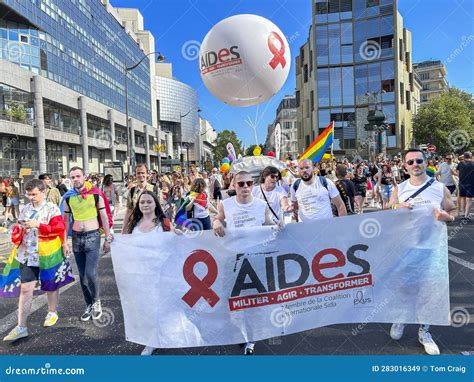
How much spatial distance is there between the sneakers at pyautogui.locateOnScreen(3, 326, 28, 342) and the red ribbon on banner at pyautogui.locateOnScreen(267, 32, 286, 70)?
4493 mm

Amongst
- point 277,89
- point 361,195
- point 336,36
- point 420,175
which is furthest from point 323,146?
point 336,36

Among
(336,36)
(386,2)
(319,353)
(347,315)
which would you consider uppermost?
(386,2)

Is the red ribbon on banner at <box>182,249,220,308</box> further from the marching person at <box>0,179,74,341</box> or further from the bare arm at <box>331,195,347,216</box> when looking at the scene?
the bare arm at <box>331,195,347,216</box>

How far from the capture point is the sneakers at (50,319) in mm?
4684

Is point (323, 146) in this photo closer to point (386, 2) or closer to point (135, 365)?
point (135, 365)

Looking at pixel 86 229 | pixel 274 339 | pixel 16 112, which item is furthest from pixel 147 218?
pixel 16 112

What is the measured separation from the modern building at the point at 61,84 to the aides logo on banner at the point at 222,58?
27612 millimetres

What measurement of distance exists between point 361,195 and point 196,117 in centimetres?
11646

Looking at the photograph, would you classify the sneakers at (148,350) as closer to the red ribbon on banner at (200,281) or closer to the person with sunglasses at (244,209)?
the red ribbon on banner at (200,281)

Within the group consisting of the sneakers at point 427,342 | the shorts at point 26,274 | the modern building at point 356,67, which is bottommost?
the sneakers at point 427,342

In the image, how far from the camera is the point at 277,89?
631cm

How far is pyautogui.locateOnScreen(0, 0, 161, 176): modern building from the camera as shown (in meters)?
31.2

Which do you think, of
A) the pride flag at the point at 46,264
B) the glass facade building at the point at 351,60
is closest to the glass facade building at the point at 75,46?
the glass facade building at the point at 351,60

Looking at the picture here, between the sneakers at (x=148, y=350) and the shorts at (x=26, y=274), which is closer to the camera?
the sneakers at (x=148, y=350)
